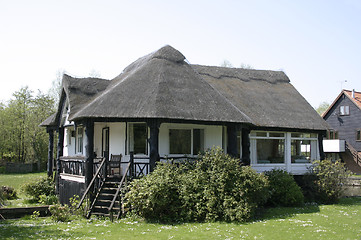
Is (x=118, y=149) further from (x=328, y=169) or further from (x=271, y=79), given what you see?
(x=271, y=79)

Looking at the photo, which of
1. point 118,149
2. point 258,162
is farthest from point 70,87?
point 258,162

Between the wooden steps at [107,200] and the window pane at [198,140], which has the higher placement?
the window pane at [198,140]

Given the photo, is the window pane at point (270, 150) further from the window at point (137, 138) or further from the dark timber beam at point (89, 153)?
the dark timber beam at point (89, 153)

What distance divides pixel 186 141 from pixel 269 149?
646 centimetres

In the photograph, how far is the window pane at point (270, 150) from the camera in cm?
2248

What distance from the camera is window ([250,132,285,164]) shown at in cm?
2207

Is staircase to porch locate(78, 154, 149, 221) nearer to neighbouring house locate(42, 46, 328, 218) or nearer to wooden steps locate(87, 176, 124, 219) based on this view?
wooden steps locate(87, 176, 124, 219)

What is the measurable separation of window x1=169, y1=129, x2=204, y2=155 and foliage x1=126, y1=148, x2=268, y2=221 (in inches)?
148

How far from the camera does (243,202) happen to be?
14109 mm

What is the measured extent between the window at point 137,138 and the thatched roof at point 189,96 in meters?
2.12

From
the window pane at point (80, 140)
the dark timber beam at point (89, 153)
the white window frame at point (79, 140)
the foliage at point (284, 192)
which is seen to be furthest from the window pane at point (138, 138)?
the foliage at point (284, 192)

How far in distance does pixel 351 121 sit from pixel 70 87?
114 feet

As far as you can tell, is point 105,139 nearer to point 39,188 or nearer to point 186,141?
point 186,141

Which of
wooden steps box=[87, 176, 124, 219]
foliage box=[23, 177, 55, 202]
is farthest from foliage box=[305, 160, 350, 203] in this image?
foliage box=[23, 177, 55, 202]
